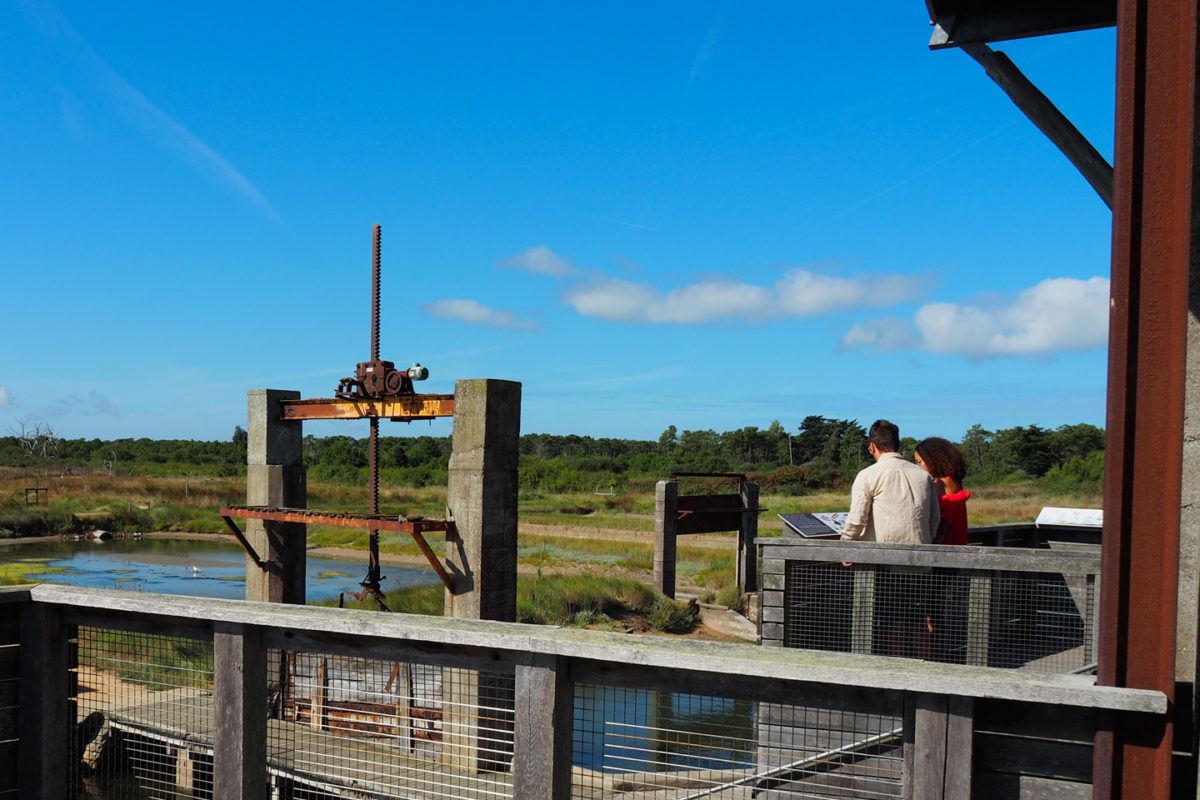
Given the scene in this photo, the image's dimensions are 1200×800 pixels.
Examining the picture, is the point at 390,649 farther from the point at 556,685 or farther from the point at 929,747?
the point at 929,747

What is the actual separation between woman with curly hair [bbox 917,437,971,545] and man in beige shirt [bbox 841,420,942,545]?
20.8 inches

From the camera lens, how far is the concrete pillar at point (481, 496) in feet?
22.4

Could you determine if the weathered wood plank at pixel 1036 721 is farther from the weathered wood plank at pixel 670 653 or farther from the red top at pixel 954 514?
the red top at pixel 954 514

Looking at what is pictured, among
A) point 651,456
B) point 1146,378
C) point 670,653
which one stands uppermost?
point 1146,378

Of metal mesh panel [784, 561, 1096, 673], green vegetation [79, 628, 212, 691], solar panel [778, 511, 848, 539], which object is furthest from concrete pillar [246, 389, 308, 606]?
metal mesh panel [784, 561, 1096, 673]

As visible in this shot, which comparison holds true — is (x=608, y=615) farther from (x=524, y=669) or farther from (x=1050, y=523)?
(x=524, y=669)

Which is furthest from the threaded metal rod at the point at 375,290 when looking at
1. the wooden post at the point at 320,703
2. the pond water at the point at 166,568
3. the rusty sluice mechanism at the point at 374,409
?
the pond water at the point at 166,568

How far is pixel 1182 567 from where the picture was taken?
2584 mm

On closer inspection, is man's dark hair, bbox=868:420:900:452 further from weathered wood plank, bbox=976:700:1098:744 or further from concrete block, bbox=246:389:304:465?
concrete block, bbox=246:389:304:465

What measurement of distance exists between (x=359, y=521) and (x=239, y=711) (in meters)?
4.16

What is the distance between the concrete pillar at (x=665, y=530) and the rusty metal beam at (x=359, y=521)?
852cm

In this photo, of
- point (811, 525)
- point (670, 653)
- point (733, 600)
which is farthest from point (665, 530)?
point (670, 653)

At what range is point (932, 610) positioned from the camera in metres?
5.44

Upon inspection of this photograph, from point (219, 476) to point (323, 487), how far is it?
69.8 ft
